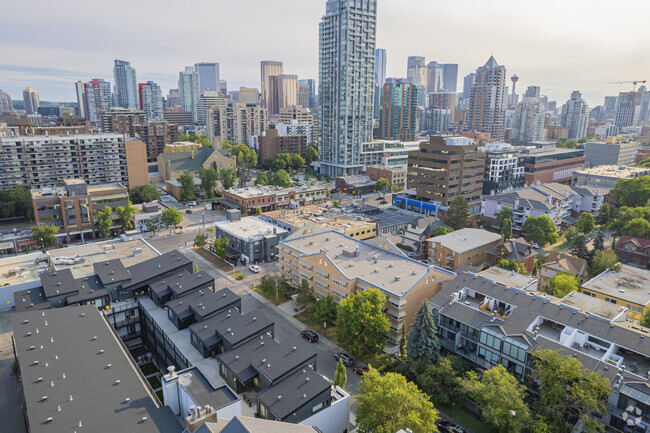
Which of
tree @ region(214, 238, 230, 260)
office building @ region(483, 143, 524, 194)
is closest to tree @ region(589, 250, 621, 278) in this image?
office building @ region(483, 143, 524, 194)

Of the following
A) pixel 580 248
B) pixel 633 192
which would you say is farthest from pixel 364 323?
pixel 633 192

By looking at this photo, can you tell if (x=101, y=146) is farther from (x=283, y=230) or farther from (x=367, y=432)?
(x=367, y=432)

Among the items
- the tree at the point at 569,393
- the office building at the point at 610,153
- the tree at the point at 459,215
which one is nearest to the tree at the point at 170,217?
the tree at the point at 459,215

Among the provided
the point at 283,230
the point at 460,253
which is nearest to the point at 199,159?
the point at 283,230

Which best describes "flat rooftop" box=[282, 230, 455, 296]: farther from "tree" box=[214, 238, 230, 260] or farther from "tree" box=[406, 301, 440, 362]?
"tree" box=[214, 238, 230, 260]

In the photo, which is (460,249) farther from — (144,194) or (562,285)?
(144,194)

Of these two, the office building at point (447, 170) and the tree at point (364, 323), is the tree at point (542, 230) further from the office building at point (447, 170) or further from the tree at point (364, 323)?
the tree at point (364, 323)
